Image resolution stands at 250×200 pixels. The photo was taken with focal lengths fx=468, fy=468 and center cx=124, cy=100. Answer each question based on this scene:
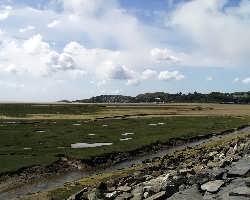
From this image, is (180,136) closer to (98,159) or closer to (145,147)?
(145,147)

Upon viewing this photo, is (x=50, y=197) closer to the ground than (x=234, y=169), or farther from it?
closer to the ground

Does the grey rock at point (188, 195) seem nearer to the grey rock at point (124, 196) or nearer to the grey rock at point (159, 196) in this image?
the grey rock at point (159, 196)

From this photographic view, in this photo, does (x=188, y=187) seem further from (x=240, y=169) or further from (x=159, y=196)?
(x=240, y=169)

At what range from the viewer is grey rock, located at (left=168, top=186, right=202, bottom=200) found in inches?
935

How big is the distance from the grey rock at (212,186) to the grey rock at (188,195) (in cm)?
49

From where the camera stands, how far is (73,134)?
8031cm

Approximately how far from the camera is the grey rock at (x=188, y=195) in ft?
77.9

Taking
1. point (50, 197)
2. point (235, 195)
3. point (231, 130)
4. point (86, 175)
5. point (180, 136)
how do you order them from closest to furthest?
point (235, 195) < point (50, 197) < point (86, 175) < point (180, 136) < point (231, 130)

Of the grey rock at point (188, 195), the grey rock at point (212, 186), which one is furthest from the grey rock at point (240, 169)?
the grey rock at point (188, 195)

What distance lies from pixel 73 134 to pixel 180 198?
5776 cm

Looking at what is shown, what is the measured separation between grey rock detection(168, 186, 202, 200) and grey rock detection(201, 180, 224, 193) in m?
0.49

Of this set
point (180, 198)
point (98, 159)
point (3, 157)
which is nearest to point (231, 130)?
point (98, 159)

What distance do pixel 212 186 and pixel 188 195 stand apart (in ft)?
5.29

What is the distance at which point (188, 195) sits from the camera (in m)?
24.2
